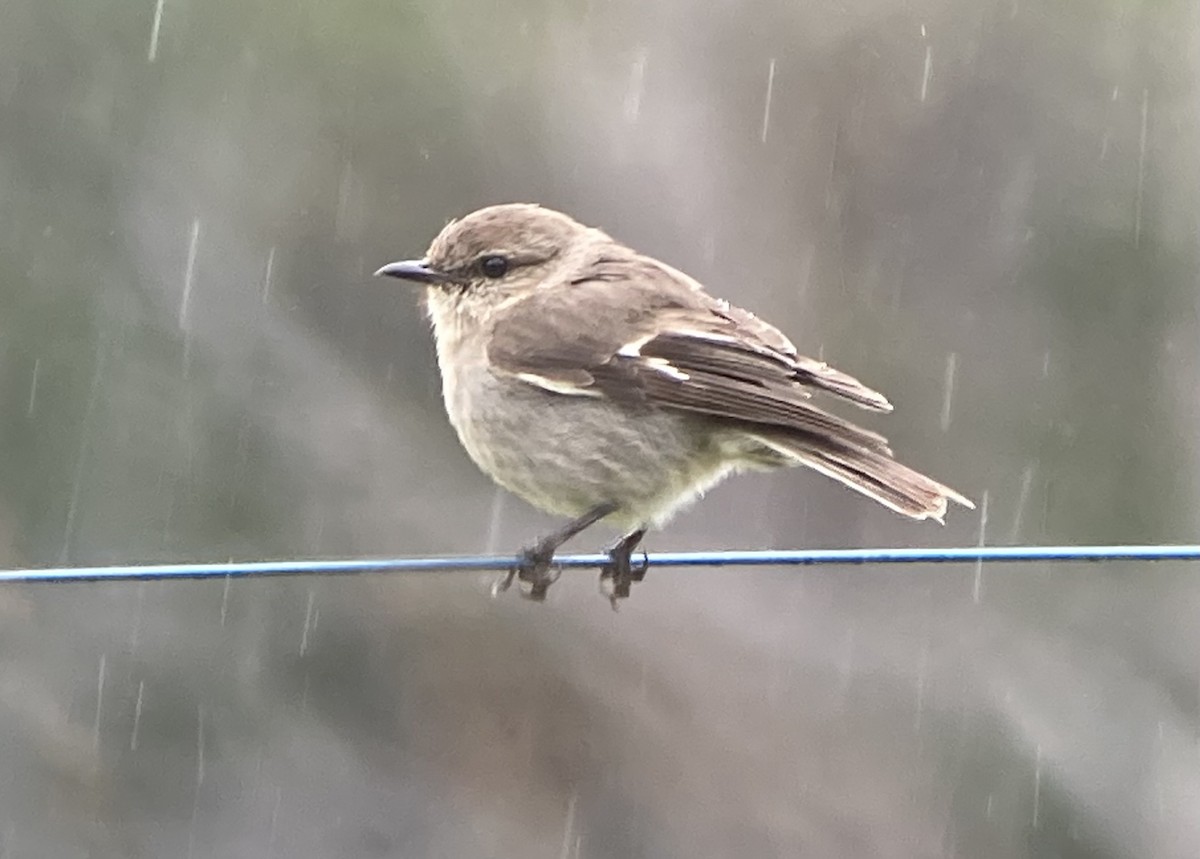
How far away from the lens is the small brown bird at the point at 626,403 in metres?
3.94

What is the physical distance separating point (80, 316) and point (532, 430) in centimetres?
352

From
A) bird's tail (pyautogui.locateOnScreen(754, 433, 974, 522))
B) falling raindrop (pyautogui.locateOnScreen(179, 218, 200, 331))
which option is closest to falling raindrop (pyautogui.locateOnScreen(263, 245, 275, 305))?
falling raindrop (pyautogui.locateOnScreen(179, 218, 200, 331))

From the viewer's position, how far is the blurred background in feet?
23.8

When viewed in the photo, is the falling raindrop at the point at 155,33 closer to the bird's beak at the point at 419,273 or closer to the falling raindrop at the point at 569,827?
the bird's beak at the point at 419,273

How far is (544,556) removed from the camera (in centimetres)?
397

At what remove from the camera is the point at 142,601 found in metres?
7.38

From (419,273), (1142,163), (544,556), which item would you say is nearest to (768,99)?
(1142,163)

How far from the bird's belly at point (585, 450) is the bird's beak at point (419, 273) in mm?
440

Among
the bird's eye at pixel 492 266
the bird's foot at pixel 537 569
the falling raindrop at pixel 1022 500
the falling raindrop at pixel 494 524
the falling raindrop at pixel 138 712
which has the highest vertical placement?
the bird's eye at pixel 492 266

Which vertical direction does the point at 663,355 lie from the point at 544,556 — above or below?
above

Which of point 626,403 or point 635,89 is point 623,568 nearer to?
point 626,403

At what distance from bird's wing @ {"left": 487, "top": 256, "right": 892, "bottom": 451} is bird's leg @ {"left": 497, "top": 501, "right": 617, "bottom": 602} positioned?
307mm

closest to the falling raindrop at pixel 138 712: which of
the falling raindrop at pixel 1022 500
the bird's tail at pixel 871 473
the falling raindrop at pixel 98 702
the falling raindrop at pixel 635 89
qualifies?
the falling raindrop at pixel 98 702

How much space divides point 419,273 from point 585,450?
0.80m
